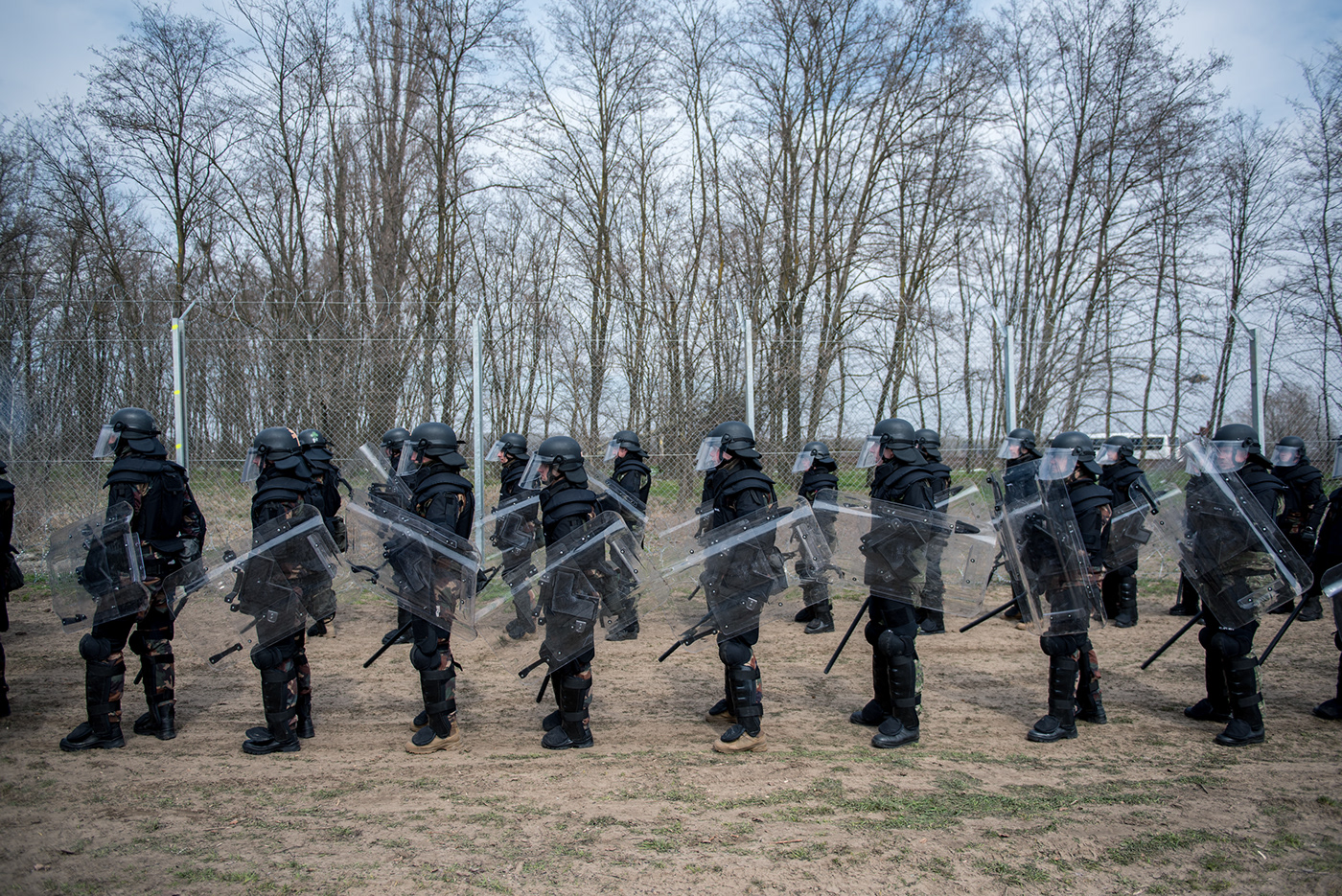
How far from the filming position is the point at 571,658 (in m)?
4.60

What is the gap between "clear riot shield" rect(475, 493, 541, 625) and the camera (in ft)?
15.4

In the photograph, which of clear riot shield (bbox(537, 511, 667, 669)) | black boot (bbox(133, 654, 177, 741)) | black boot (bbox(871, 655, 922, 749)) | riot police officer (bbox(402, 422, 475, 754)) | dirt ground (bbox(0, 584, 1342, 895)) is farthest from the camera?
black boot (bbox(133, 654, 177, 741))

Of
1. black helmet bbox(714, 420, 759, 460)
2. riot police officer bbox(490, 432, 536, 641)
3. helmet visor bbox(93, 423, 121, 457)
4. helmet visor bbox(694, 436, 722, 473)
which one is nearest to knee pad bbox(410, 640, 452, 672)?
riot police officer bbox(490, 432, 536, 641)

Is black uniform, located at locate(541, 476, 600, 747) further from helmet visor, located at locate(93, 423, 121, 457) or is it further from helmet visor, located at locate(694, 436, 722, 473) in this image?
helmet visor, located at locate(93, 423, 121, 457)

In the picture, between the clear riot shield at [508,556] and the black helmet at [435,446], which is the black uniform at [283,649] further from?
the clear riot shield at [508,556]

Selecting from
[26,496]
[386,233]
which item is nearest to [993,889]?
[26,496]

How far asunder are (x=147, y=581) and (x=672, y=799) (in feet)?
11.8

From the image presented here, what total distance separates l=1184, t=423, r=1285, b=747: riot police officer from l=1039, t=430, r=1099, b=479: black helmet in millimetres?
625

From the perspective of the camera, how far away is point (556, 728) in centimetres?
485

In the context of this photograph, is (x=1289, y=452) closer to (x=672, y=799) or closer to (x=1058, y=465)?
(x=1058, y=465)

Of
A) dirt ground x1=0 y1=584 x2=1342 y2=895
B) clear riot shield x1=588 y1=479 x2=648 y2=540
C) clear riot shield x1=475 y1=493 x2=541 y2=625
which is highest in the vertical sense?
clear riot shield x1=588 y1=479 x2=648 y2=540

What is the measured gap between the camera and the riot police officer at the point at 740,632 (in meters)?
4.66

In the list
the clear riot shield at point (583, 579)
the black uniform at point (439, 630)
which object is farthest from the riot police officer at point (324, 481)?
the clear riot shield at point (583, 579)

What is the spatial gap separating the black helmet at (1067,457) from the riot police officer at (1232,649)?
625mm
